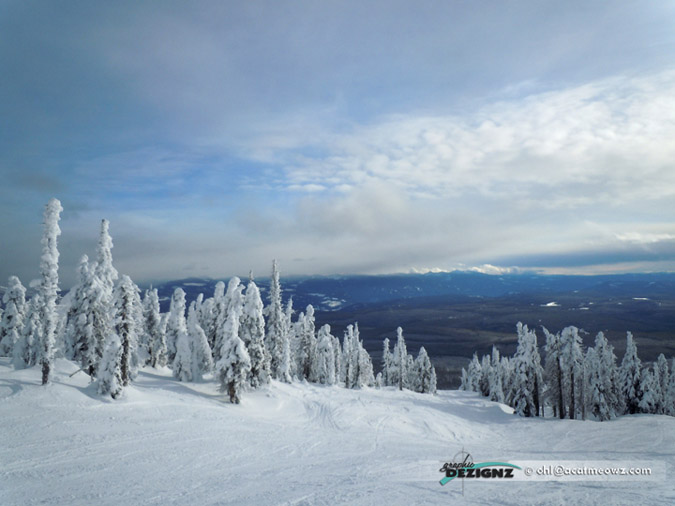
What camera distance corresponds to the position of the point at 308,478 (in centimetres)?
1758

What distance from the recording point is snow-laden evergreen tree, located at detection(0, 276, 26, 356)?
45.4 meters

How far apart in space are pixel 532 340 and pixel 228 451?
42.0 metres

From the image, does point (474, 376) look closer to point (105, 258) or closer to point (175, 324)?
point (175, 324)

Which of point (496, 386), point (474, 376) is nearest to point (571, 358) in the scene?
point (496, 386)

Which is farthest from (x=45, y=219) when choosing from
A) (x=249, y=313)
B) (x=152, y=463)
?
(x=152, y=463)

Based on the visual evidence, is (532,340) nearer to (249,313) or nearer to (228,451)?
(249,313)

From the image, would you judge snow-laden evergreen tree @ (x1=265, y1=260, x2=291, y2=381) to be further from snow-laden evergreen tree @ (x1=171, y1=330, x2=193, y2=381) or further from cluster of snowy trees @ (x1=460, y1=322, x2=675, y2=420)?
cluster of snowy trees @ (x1=460, y1=322, x2=675, y2=420)

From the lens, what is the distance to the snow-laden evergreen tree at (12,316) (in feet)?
149

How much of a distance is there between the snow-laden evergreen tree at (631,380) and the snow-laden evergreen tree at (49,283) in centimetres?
7021

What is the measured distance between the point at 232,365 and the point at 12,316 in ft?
106

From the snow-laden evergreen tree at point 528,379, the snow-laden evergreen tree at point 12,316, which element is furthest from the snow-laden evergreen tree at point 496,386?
the snow-laden evergreen tree at point 12,316

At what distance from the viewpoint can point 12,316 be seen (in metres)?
46.2

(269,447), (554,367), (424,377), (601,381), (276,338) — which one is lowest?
(424,377)

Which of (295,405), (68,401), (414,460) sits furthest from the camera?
(295,405)
